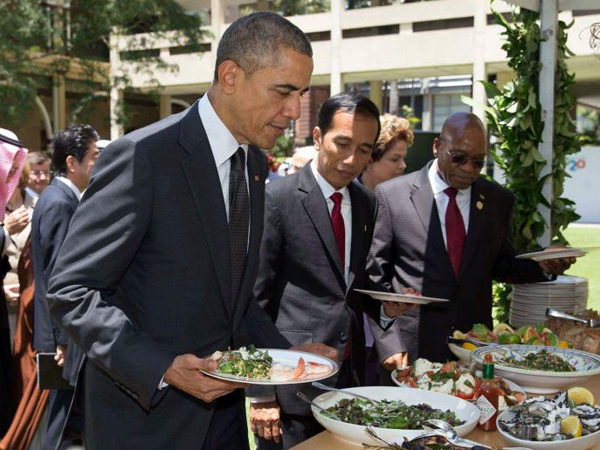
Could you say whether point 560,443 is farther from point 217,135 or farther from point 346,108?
point 346,108

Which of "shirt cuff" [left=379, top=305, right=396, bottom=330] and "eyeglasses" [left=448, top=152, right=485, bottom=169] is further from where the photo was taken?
"eyeglasses" [left=448, top=152, right=485, bottom=169]

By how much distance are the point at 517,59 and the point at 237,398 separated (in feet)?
10.2

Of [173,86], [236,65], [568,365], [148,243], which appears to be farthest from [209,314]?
[173,86]

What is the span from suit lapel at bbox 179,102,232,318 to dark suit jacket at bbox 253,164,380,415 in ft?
2.77

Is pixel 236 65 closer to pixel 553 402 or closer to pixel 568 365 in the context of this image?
pixel 553 402

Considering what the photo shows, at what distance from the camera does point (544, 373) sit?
2.35 m

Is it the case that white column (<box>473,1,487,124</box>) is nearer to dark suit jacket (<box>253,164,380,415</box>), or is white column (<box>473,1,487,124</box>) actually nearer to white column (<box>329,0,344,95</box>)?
white column (<box>329,0,344,95</box>)

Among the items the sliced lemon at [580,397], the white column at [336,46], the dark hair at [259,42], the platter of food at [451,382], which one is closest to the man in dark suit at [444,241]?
the platter of food at [451,382]

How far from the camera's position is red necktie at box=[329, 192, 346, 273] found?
286cm

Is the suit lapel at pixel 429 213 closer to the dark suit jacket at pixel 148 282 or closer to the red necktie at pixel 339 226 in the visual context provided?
the red necktie at pixel 339 226

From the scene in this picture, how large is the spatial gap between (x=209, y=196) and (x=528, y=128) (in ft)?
9.84

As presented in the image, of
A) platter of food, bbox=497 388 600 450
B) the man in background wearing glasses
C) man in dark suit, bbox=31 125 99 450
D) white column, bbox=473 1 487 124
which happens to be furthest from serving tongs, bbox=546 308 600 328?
white column, bbox=473 1 487 124

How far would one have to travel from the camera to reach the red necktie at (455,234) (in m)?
3.31

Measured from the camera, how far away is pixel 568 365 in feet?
8.13
